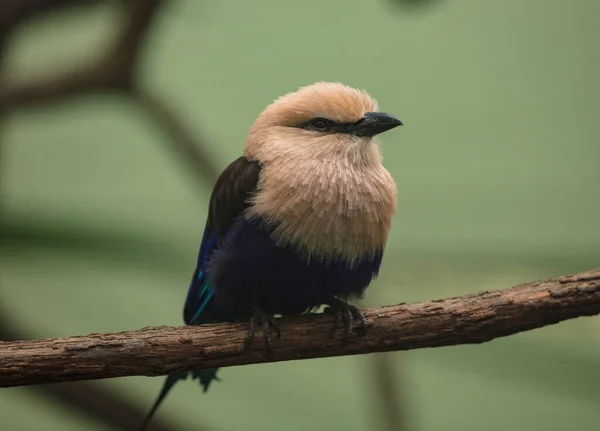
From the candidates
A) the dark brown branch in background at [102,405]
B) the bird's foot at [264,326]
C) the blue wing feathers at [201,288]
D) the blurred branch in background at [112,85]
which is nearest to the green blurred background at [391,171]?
the blurred branch in background at [112,85]

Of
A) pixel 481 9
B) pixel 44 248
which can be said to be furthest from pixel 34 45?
pixel 481 9

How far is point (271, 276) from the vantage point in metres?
2.04

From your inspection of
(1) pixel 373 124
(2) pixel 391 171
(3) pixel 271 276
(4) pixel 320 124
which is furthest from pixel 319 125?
(2) pixel 391 171

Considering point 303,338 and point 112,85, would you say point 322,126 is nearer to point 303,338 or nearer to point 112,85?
point 303,338

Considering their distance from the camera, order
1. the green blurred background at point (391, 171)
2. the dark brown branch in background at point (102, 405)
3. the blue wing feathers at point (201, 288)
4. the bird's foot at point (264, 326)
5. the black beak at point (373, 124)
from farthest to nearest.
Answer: the green blurred background at point (391, 171)
the dark brown branch in background at point (102, 405)
the blue wing feathers at point (201, 288)
the black beak at point (373, 124)
the bird's foot at point (264, 326)

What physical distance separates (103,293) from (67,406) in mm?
975

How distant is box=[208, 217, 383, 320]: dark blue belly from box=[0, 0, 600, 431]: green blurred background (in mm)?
1180

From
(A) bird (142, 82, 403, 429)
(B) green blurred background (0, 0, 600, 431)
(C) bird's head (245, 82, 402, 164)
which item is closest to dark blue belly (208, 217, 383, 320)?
(A) bird (142, 82, 403, 429)

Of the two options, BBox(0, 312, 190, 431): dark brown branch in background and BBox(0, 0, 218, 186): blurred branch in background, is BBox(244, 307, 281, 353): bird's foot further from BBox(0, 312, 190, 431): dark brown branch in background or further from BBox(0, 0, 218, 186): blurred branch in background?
BBox(0, 0, 218, 186): blurred branch in background

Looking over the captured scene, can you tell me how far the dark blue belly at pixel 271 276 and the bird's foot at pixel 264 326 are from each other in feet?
0.22

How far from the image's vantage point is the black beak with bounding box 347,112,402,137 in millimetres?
2088

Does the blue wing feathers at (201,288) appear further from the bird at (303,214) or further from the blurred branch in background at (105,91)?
the blurred branch in background at (105,91)

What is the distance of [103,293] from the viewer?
3961 mm

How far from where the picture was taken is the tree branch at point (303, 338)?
5.74ft
